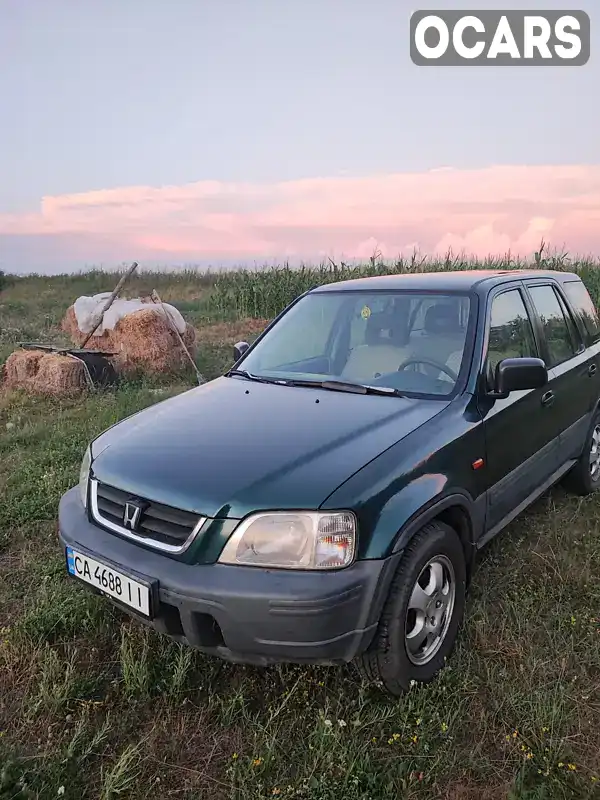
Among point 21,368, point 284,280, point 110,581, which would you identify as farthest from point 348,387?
point 284,280

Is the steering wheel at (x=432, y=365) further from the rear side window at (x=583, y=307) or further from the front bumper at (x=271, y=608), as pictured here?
the rear side window at (x=583, y=307)

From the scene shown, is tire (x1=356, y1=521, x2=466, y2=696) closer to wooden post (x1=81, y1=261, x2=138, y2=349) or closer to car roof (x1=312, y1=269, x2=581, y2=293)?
car roof (x1=312, y1=269, x2=581, y2=293)

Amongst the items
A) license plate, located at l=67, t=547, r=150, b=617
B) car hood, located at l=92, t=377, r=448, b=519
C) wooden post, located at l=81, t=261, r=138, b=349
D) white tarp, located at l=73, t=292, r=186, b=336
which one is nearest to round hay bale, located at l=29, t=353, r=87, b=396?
wooden post, located at l=81, t=261, r=138, b=349

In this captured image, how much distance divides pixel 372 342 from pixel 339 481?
1.43 metres

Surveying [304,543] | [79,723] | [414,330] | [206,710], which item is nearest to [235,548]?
[304,543]

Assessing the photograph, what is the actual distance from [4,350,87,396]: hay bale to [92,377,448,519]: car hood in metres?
4.75

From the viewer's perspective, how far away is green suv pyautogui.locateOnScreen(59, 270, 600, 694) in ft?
7.04

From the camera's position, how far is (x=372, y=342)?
11.4ft

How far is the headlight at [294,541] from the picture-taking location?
A: 2.14m

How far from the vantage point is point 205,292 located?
2217 cm

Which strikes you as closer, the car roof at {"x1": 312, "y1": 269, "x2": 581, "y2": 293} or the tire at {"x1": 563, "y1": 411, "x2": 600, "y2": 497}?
the car roof at {"x1": 312, "y1": 269, "x2": 581, "y2": 293}

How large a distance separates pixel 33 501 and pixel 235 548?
2728mm

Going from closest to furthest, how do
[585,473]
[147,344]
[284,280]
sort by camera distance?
[585,473] < [147,344] < [284,280]

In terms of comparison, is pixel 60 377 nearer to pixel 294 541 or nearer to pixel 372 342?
pixel 372 342
